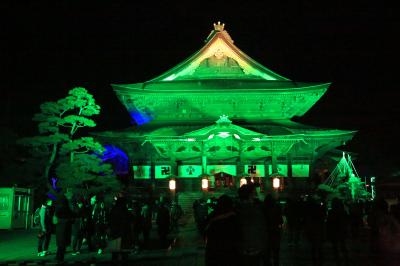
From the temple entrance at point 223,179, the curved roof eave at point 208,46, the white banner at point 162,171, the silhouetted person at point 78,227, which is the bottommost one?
the silhouetted person at point 78,227

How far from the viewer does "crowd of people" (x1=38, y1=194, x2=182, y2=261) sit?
1105 centimetres

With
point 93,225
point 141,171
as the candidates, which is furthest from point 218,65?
point 93,225

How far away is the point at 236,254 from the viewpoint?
6.66 metres

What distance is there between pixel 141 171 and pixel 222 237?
94.4 feet

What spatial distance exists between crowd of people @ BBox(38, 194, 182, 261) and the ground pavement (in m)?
0.42

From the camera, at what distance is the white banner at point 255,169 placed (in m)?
34.6

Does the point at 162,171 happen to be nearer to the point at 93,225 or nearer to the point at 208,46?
the point at 208,46

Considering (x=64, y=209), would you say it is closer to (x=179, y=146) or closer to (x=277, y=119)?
(x=179, y=146)

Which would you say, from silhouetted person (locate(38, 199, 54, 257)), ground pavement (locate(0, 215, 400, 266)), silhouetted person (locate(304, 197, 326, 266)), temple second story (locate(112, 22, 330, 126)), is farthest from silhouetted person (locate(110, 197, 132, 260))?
temple second story (locate(112, 22, 330, 126))

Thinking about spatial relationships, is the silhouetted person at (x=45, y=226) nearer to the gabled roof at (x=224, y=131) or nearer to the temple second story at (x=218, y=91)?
the gabled roof at (x=224, y=131)

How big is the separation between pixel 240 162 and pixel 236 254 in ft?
87.6

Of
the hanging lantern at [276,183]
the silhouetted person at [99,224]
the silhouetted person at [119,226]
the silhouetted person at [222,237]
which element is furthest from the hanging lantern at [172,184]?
the silhouetted person at [222,237]

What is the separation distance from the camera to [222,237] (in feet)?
21.8

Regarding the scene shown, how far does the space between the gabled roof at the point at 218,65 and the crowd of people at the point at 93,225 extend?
20.6 metres
